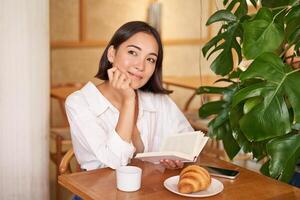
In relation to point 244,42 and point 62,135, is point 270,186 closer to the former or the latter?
point 244,42

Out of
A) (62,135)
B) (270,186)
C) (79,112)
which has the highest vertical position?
(79,112)

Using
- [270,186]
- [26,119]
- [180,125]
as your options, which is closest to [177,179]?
[270,186]

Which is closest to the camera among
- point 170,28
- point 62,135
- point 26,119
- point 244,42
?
point 244,42

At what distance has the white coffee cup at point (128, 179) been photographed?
1550 mm

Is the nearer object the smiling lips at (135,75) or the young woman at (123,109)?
the young woman at (123,109)

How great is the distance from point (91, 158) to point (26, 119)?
0.48 m

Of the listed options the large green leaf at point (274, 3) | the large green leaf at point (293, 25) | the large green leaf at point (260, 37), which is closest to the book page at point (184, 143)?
the large green leaf at point (260, 37)

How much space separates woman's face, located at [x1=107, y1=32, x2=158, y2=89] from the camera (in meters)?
2.04

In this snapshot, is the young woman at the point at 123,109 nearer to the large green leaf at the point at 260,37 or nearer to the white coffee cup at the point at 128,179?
the white coffee cup at the point at 128,179

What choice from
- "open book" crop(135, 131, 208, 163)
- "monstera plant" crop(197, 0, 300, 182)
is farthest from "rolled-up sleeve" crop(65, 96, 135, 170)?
"monstera plant" crop(197, 0, 300, 182)

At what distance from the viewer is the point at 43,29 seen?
228 centimetres

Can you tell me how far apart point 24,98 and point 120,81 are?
567 millimetres

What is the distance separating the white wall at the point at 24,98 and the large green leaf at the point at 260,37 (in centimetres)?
105

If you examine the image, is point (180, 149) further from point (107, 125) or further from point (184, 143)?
point (107, 125)
